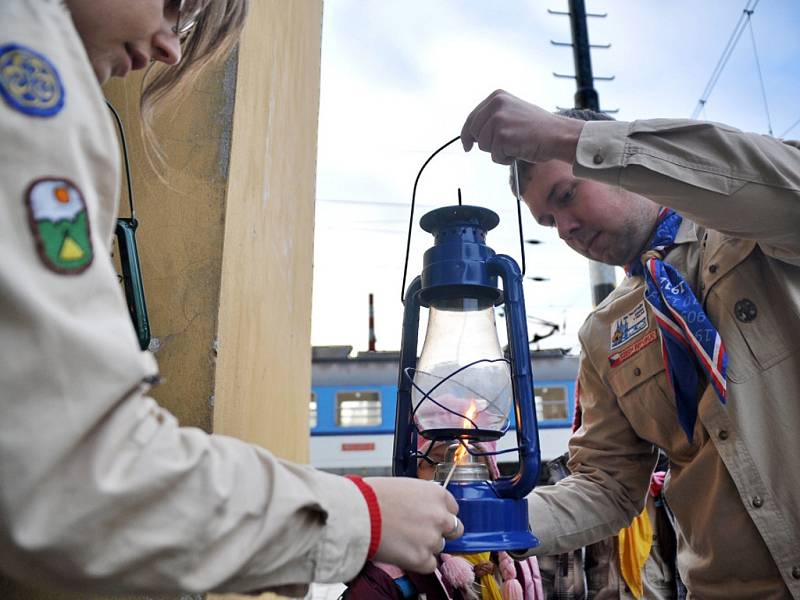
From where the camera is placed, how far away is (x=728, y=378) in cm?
170

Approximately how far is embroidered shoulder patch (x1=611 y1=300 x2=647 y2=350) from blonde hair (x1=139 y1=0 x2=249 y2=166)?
1.57 metres

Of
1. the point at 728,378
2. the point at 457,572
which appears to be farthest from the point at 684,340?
the point at 457,572

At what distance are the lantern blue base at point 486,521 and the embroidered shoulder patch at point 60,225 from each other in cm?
84

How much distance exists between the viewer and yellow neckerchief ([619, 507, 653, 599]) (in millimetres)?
3896

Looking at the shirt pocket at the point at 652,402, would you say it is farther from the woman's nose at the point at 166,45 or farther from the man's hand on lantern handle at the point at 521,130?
the woman's nose at the point at 166,45

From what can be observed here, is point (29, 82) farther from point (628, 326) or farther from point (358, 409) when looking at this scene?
point (358, 409)

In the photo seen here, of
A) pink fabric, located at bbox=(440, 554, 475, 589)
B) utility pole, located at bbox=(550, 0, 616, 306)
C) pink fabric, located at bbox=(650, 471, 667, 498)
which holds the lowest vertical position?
pink fabric, located at bbox=(440, 554, 475, 589)

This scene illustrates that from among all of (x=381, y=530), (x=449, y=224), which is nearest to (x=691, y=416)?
(x=449, y=224)

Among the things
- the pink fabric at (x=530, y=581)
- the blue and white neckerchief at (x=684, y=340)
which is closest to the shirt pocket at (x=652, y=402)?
the blue and white neckerchief at (x=684, y=340)

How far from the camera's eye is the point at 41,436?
576 mm

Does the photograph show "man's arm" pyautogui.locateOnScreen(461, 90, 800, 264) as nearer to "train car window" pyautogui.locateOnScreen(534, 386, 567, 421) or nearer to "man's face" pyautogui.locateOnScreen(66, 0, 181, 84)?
"man's face" pyautogui.locateOnScreen(66, 0, 181, 84)

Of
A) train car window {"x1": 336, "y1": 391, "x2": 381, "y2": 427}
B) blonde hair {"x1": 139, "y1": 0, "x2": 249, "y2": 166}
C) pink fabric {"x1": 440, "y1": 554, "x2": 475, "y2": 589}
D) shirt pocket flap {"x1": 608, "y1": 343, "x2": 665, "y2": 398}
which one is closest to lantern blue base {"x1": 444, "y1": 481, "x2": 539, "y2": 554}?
shirt pocket flap {"x1": 608, "y1": 343, "x2": 665, "y2": 398}

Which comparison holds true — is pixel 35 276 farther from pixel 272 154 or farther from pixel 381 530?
pixel 272 154

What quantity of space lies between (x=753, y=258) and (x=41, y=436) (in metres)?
1.80
